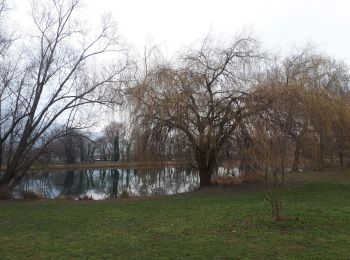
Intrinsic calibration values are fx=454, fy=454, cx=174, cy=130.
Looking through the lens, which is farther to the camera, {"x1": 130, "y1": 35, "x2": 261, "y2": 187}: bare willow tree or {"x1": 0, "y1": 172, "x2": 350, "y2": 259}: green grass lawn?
{"x1": 130, "y1": 35, "x2": 261, "y2": 187}: bare willow tree

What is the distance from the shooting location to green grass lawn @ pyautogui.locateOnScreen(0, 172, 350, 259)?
6934 millimetres

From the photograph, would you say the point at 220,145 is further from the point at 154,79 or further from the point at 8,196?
the point at 8,196

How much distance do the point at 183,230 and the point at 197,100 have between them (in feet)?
30.5

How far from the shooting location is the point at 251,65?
1861 cm

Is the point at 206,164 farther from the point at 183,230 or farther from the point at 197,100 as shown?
the point at 183,230

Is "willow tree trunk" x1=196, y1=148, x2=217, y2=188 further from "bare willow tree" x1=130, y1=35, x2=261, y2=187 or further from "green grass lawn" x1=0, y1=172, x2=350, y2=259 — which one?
"green grass lawn" x1=0, y1=172, x2=350, y2=259

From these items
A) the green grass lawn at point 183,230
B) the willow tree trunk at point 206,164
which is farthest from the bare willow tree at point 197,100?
the green grass lawn at point 183,230

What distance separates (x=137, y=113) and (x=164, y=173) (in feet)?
9.88

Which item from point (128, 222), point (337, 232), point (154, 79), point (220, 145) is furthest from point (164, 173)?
point (337, 232)

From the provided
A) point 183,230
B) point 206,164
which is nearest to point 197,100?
point 206,164

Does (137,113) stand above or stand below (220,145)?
above

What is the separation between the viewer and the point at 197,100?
57.7 feet

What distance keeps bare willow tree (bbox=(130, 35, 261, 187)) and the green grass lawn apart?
3.91m

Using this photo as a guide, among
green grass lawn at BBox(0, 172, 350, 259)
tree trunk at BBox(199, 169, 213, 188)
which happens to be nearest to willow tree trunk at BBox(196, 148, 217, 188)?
tree trunk at BBox(199, 169, 213, 188)
